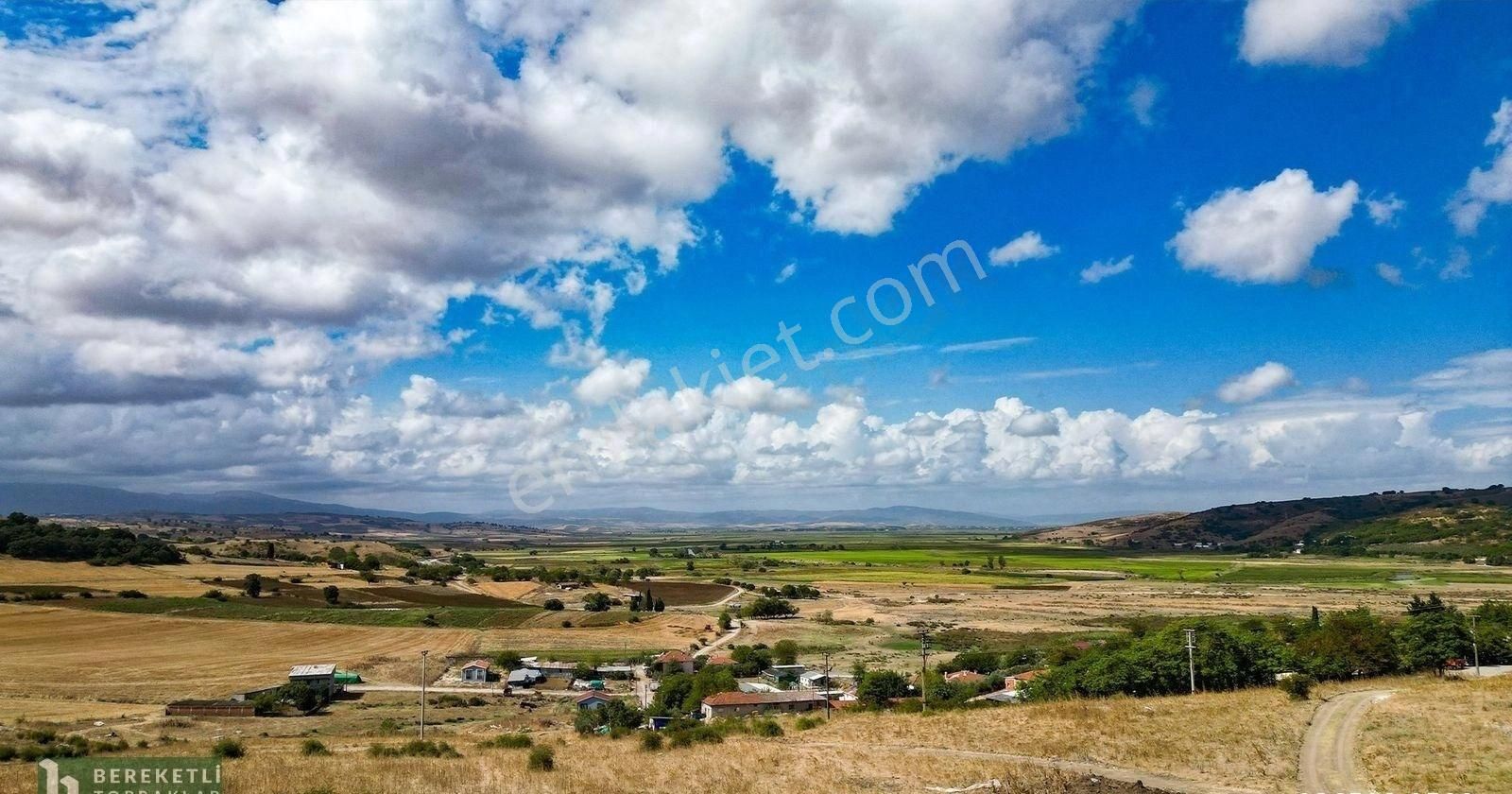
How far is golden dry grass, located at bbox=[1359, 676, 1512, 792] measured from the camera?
63.8 ft

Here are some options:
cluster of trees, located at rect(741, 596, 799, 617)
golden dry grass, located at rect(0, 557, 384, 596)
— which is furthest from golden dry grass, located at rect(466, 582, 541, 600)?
cluster of trees, located at rect(741, 596, 799, 617)

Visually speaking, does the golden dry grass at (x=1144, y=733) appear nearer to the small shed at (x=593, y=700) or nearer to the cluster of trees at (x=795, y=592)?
the small shed at (x=593, y=700)

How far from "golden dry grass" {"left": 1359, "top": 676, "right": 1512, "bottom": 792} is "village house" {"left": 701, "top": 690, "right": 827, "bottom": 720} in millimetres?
27965

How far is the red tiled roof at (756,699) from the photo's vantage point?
4738 centimetres

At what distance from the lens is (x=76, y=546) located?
117312mm

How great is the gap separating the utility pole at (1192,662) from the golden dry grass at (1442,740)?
7.15 m

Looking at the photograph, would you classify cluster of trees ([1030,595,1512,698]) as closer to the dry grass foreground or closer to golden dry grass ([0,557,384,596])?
the dry grass foreground

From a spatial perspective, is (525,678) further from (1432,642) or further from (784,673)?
(1432,642)

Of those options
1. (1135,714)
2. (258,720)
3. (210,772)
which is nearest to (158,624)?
(258,720)

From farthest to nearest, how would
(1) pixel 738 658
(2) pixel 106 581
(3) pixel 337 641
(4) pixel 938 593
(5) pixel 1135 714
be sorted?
(4) pixel 938 593 < (2) pixel 106 581 < (3) pixel 337 641 < (1) pixel 738 658 < (5) pixel 1135 714

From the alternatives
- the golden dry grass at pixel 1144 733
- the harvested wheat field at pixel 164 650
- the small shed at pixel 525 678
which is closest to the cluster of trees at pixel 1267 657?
the golden dry grass at pixel 1144 733

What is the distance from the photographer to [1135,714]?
97.6 feet

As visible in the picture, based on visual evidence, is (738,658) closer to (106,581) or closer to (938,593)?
(938,593)

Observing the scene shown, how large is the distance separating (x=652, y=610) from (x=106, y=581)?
6375cm
